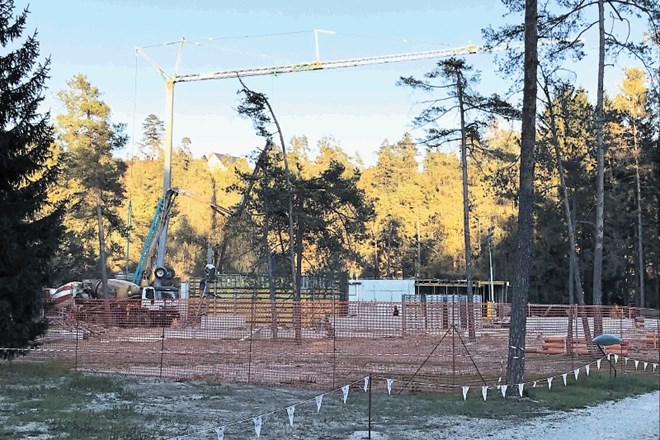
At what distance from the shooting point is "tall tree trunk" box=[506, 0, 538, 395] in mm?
13344

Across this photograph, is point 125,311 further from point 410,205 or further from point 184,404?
point 410,205

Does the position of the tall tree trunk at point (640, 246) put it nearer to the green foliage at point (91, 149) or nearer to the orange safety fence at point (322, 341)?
the orange safety fence at point (322, 341)

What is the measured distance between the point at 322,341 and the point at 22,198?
9454 millimetres

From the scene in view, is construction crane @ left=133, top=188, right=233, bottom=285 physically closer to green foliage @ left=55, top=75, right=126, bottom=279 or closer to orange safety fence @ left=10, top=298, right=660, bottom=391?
green foliage @ left=55, top=75, right=126, bottom=279

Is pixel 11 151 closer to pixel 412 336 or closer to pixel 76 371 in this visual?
pixel 76 371

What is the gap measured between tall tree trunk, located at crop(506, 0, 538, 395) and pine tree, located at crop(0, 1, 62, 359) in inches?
415

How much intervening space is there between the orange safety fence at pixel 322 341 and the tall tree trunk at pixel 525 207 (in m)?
1.46

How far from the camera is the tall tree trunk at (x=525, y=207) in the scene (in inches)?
525

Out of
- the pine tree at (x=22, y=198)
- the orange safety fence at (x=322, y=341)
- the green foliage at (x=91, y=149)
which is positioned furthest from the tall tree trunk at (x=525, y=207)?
the green foliage at (x=91, y=149)

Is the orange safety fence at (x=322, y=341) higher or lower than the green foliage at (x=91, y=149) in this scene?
lower

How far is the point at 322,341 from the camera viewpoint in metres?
20.2

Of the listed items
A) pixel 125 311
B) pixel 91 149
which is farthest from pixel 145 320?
pixel 91 149

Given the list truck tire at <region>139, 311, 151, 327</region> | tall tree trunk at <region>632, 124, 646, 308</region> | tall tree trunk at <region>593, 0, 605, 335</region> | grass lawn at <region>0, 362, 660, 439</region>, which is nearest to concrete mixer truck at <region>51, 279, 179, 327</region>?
Result: truck tire at <region>139, 311, 151, 327</region>

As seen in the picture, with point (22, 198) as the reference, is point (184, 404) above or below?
below
